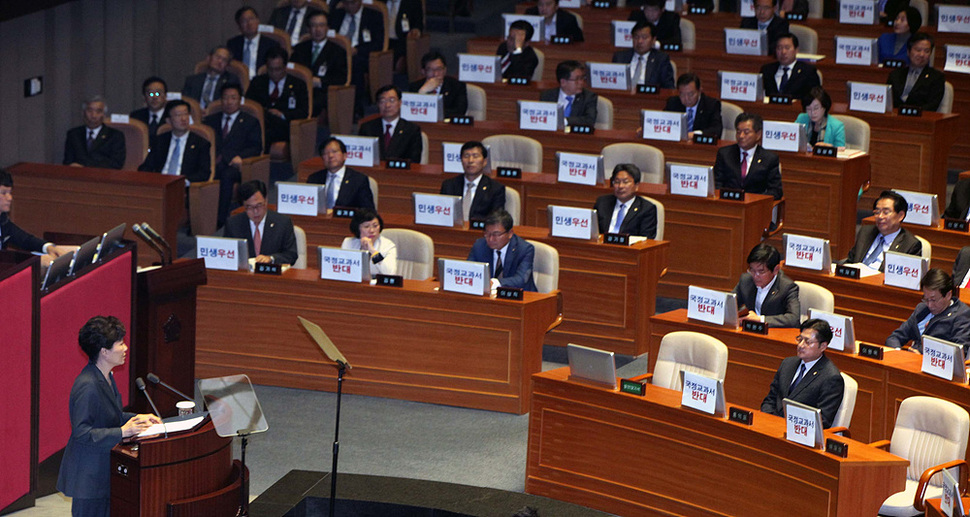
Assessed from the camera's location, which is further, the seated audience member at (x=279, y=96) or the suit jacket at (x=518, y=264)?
the seated audience member at (x=279, y=96)

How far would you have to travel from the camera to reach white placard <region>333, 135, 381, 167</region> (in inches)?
363

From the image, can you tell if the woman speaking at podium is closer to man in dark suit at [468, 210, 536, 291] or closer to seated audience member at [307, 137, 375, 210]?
man in dark suit at [468, 210, 536, 291]

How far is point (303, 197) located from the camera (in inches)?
338

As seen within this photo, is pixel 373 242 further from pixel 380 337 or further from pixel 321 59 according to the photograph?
pixel 321 59

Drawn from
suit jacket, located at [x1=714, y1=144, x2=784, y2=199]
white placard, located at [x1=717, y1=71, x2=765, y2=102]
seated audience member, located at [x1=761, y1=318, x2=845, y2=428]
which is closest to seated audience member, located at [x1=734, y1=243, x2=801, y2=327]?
seated audience member, located at [x1=761, y1=318, x2=845, y2=428]

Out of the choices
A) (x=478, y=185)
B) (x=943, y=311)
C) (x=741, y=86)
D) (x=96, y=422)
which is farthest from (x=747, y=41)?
(x=96, y=422)

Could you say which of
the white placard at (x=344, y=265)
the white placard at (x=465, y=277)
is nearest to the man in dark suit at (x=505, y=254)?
the white placard at (x=465, y=277)

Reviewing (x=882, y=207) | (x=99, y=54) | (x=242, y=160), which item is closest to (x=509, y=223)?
(x=882, y=207)

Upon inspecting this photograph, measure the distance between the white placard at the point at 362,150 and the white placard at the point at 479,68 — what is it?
5.42ft

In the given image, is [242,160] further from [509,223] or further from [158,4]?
[509,223]

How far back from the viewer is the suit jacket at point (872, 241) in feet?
24.5

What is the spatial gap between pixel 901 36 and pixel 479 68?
11.1 feet

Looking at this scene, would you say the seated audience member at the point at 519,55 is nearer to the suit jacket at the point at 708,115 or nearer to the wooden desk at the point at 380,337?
the suit jacket at the point at 708,115

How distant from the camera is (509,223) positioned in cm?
757
